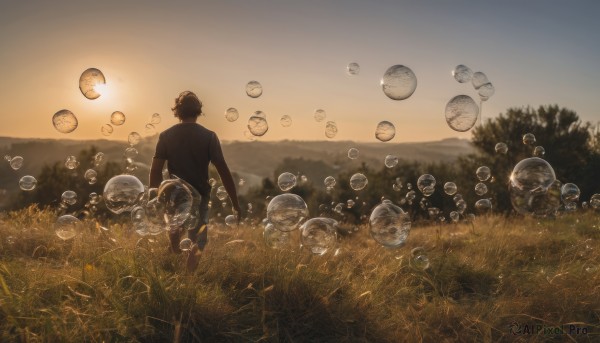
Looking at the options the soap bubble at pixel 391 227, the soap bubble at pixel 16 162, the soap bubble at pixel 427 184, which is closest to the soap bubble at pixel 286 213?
the soap bubble at pixel 391 227

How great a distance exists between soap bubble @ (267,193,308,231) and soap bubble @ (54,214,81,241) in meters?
2.89

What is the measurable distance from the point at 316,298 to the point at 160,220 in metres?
1.94

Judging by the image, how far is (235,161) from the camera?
142625mm

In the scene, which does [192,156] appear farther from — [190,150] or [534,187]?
[534,187]

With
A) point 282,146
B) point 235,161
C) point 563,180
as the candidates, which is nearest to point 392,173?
point 563,180

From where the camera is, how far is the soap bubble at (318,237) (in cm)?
574

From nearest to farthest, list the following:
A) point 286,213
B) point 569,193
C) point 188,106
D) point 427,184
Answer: point 188,106 → point 286,213 → point 569,193 → point 427,184

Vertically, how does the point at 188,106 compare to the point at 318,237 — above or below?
above

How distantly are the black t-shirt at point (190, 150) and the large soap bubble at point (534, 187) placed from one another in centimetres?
438

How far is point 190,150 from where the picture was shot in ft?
17.8

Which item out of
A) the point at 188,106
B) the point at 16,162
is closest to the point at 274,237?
A: the point at 188,106

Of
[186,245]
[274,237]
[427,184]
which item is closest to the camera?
[186,245]

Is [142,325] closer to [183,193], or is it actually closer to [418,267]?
[183,193]

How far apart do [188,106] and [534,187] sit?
16.4ft
